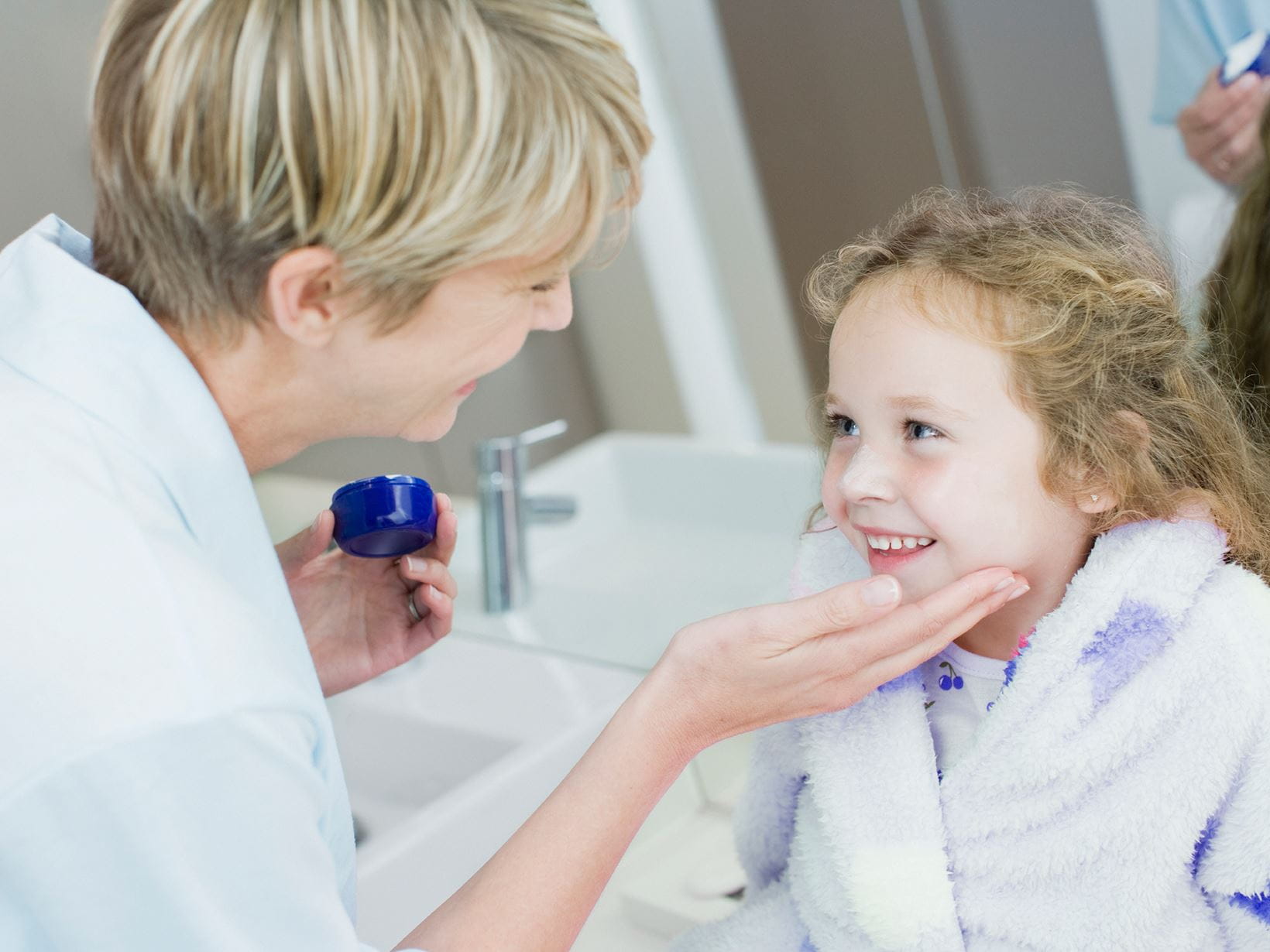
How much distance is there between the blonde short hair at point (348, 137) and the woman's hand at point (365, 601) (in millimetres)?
368

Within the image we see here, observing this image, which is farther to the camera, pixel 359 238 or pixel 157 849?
pixel 359 238

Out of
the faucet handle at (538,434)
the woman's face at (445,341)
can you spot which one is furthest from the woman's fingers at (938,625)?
the faucet handle at (538,434)

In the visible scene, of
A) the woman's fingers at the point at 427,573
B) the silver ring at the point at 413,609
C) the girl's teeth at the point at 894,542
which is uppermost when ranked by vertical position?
the woman's fingers at the point at 427,573

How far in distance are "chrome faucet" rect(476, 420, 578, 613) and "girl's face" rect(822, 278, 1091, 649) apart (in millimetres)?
743

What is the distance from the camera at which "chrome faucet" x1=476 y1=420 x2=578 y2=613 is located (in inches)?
66.1

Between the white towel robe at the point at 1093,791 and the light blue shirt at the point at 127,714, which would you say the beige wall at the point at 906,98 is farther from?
the light blue shirt at the point at 127,714

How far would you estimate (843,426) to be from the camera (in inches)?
40.9

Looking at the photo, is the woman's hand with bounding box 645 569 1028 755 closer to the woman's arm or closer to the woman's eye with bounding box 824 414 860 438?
the woman's arm

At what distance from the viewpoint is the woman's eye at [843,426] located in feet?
3.36

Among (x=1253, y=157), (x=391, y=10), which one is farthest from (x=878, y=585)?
(x=1253, y=157)

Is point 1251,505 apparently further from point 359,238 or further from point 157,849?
point 157,849

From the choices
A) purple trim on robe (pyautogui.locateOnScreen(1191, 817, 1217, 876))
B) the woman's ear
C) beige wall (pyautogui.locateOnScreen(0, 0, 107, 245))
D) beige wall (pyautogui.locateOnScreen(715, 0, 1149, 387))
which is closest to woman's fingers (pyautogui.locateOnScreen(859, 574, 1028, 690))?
purple trim on robe (pyautogui.locateOnScreen(1191, 817, 1217, 876))

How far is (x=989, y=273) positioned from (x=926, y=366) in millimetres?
97

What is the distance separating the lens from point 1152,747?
935 millimetres
